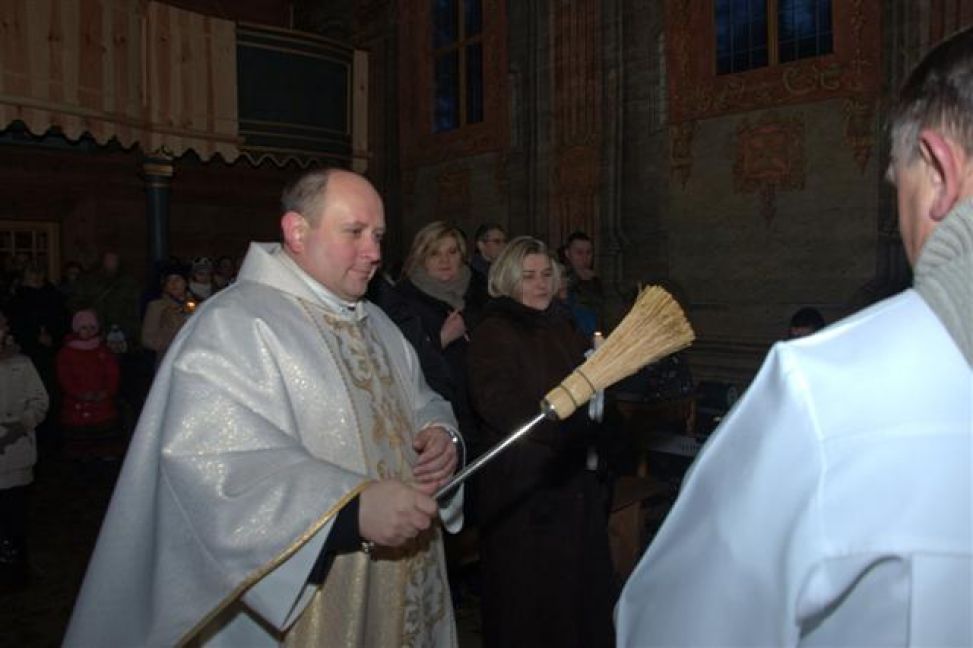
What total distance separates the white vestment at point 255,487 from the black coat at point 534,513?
106cm

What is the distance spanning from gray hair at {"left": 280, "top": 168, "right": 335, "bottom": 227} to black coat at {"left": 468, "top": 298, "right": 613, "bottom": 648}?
4.63 ft

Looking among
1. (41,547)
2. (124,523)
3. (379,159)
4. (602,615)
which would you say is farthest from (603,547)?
(379,159)

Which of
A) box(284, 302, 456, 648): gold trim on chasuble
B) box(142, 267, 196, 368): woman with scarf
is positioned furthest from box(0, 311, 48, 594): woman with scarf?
box(284, 302, 456, 648): gold trim on chasuble

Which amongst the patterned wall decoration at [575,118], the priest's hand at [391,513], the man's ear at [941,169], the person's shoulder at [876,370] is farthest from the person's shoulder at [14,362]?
the patterned wall decoration at [575,118]

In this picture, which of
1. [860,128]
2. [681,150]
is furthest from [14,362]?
[860,128]

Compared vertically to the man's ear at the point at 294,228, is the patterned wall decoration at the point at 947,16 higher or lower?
higher

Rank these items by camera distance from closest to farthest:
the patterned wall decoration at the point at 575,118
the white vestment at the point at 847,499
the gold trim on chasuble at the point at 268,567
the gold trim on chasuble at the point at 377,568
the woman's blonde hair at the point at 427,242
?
the white vestment at the point at 847,499 → the gold trim on chasuble at the point at 268,567 → the gold trim on chasuble at the point at 377,568 → the woman's blonde hair at the point at 427,242 → the patterned wall decoration at the point at 575,118

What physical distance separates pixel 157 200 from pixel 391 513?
8098mm

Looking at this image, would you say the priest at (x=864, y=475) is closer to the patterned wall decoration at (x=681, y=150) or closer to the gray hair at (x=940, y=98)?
the gray hair at (x=940, y=98)

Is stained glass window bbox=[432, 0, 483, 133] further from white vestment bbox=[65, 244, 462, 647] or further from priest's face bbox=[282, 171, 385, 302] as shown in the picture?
white vestment bbox=[65, 244, 462, 647]

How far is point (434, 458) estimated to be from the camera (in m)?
2.19

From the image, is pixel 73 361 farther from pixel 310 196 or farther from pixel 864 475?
pixel 864 475

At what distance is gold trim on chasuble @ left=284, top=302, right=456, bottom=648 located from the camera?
6.72 feet

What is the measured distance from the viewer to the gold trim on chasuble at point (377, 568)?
2047mm
